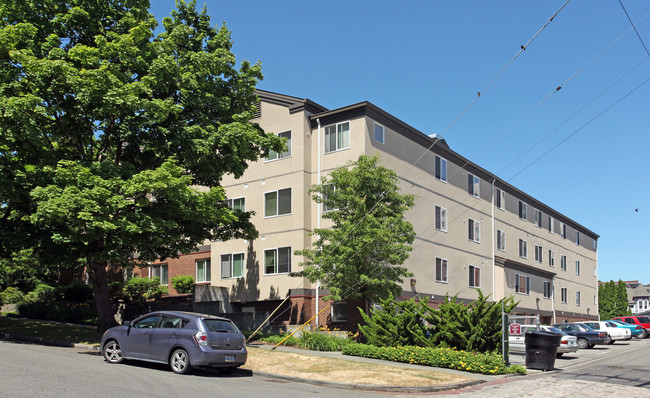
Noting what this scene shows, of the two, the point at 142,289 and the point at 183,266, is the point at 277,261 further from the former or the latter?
the point at 142,289

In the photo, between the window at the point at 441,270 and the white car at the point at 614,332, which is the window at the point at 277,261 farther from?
the white car at the point at 614,332

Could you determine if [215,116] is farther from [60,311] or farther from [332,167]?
[60,311]

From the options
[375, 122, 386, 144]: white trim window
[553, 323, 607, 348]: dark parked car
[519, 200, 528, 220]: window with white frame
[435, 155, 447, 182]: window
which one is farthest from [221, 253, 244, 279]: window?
[519, 200, 528, 220]: window with white frame

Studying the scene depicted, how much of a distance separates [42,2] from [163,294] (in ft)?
66.1

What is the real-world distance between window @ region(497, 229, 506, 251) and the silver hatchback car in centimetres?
3196

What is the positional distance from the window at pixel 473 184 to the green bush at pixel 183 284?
750 inches

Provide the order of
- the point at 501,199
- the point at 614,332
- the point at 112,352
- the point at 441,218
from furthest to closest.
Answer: the point at 501,199 → the point at 614,332 → the point at 441,218 → the point at 112,352

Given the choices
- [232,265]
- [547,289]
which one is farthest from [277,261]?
[547,289]

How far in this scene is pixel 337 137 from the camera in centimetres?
3069

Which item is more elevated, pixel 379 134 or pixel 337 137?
pixel 379 134

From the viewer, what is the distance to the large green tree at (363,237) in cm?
2447

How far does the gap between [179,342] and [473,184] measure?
30037 millimetres

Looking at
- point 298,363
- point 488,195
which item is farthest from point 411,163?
point 298,363

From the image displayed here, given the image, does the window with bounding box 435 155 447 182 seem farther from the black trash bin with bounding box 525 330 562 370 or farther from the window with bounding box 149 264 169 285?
the window with bounding box 149 264 169 285
